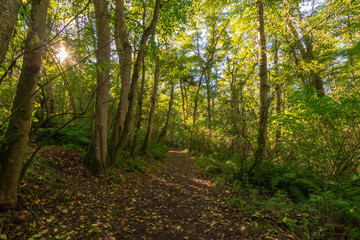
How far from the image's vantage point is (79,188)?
4.03m

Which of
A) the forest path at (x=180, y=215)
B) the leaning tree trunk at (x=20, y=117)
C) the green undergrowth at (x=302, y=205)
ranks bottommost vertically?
the forest path at (x=180, y=215)

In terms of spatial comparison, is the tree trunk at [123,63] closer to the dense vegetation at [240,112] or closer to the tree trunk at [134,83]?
the dense vegetation at [240,112]

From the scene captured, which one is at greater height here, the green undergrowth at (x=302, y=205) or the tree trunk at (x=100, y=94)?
the tree trunk at (x=100, y=94)

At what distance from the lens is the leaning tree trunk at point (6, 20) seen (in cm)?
157

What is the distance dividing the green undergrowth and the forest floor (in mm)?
260

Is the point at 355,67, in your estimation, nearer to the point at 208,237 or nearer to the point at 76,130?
the point at 208,237

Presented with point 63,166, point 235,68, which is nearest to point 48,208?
point 63,166

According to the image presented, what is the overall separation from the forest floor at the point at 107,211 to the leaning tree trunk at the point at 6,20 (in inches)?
94.6

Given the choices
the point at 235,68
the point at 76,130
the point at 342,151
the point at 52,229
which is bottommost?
the point at 52,229

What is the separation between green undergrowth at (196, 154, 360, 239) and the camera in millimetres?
2666

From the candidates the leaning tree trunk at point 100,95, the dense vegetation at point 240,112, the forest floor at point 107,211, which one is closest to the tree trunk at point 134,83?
the dense vegetation at point 240,112

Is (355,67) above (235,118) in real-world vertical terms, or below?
above

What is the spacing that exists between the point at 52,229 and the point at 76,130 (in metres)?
4.91

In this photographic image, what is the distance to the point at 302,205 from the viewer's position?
3639mm
